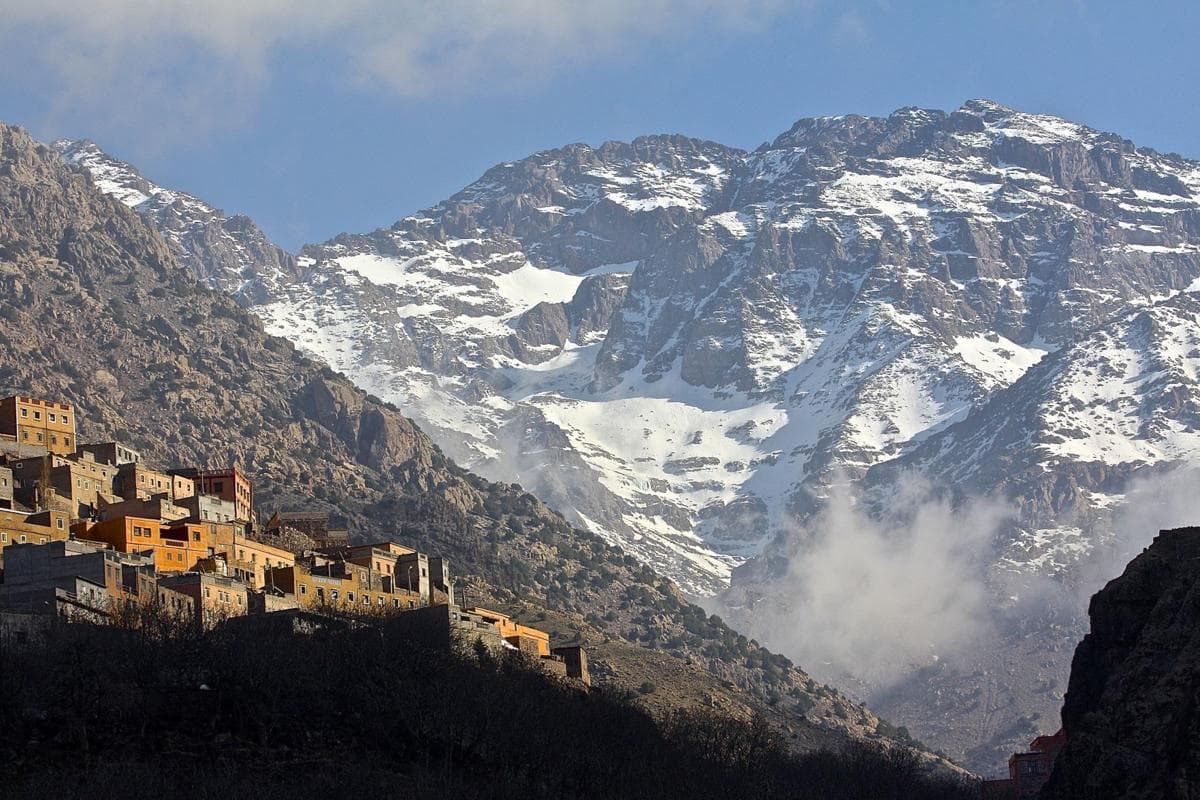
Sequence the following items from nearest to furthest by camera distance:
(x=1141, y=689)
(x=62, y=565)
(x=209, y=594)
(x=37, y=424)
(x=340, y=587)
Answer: (x=1141, y=689) → (x=62, y=565) → (x=209, y=594) → (x=340, y=587) → (x=37, y=424)

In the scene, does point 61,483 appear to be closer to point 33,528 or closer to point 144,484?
point 144,484

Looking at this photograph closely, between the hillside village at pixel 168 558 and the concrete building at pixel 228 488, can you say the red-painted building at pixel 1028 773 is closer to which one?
the hillside village at pixel 168 558

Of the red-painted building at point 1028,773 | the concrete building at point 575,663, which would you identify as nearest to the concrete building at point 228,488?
the concrete building at point 575,663

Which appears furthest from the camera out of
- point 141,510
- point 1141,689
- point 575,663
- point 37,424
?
point 37,424

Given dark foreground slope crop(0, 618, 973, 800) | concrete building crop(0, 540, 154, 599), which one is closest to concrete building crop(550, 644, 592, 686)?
dark foreground slope crop(0, 618, 973, 800)

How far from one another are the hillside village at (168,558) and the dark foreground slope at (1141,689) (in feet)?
138

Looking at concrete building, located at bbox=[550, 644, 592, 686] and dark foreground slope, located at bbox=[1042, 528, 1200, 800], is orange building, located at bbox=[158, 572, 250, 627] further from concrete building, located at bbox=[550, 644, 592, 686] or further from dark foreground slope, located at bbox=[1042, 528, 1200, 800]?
dark foreground slope, located at bbox=[1042, 528, 1200, 800]

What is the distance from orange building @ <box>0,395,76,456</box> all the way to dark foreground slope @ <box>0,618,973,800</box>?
3698 cm

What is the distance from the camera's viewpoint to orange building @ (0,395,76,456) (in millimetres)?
144000

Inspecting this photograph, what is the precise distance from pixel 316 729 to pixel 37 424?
5351cm

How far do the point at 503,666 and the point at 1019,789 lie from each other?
4175 cm

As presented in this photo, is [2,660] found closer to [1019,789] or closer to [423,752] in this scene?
[423,752]

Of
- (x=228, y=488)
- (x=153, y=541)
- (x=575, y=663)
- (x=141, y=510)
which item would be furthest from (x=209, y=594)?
(x=228, y=488)

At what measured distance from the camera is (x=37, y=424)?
478ft
